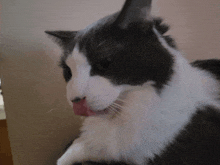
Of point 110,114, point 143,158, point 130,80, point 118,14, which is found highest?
point 118,14

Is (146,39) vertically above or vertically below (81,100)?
above

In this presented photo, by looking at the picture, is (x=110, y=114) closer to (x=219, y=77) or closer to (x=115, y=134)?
(x=115, y=134)

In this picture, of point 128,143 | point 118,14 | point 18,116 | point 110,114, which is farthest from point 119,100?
point 18,116

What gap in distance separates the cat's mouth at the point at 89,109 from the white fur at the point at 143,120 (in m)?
0.03

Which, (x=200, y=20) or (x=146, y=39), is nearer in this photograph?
(x=146, y=39)

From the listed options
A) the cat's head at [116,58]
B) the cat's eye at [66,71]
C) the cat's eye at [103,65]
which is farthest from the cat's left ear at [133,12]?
the cat's eye at [66,71]

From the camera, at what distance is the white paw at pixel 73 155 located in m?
0.72

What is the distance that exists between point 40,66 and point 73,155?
388 mm

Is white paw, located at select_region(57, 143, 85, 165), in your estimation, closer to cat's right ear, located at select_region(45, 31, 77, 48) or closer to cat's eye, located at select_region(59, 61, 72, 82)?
cat's eye, located at select_region(59, 61, 72, 82)

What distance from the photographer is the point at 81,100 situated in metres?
0.61

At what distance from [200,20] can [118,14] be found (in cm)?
40

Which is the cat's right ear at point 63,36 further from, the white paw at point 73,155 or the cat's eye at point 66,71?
the white paw at point 73,155

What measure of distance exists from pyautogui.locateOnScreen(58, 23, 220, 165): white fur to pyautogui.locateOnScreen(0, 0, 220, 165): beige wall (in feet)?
0.25

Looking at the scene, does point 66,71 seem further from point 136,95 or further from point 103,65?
point 136,95
